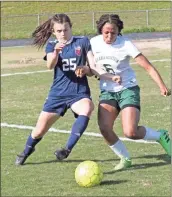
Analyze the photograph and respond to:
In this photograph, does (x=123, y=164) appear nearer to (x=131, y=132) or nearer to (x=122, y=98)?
(x=131, y=132)

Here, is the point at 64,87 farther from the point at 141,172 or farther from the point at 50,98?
the point at 141,172

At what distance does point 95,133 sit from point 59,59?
8.04ft

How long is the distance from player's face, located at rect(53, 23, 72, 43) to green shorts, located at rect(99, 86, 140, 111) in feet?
2.77

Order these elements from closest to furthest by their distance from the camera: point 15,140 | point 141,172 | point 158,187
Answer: point 158,187
point 141,172
point 15,140

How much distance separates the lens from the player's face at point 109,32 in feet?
27.2

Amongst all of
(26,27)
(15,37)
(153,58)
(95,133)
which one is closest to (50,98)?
(95,133)

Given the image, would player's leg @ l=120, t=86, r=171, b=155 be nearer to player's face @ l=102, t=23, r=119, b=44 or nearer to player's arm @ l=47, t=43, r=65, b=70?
player's face @ l=102, t=23, r=119, b=44

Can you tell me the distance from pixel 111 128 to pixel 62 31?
1.35m

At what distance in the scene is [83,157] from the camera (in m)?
9.16

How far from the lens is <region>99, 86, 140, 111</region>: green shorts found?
8.41 metres

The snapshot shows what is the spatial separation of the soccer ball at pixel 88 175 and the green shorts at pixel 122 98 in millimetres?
1011

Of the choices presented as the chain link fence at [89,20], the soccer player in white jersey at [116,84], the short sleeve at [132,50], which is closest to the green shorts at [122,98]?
the soccer player in white jersey at [116,84]

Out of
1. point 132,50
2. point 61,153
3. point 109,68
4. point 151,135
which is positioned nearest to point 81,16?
point 151,135

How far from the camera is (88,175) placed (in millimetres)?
7684
